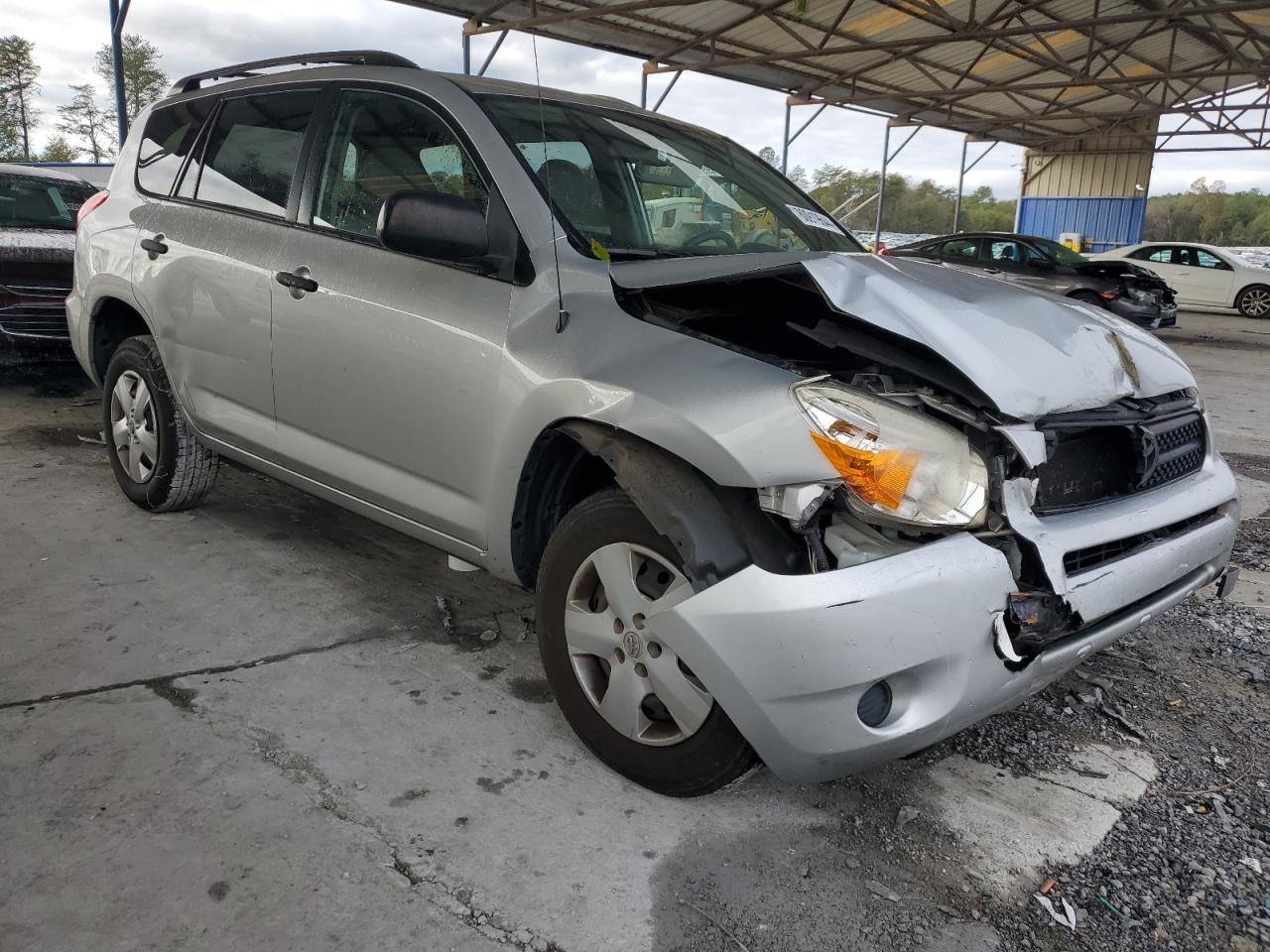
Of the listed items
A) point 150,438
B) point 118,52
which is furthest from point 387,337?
point 118,52

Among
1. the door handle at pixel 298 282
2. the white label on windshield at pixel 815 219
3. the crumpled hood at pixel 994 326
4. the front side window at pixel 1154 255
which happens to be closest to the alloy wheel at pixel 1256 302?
the front side window at pixel 1154 255

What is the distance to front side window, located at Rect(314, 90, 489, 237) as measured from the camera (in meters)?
2.75

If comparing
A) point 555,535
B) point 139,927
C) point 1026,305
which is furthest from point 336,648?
point 1026,305

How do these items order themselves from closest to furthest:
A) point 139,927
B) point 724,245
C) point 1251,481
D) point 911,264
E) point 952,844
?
point 139,927 → point 952,844 → point 911,264 → point 724,245 → point 1251,481

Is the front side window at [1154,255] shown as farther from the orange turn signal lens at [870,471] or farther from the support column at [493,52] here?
the orange turn signal lens at [870,471]

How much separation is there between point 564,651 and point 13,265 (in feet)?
18.7

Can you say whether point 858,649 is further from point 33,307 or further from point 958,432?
point 33,307

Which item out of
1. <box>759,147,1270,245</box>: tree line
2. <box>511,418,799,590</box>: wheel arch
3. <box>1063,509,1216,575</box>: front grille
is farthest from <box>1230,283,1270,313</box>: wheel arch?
<box>511,418,799,590</box>: wheel arch

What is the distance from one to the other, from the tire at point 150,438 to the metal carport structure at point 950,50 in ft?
29.7

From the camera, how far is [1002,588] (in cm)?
→ 191

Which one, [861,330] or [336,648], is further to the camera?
[336,648]

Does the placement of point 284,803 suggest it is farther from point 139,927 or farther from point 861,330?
point 861,330

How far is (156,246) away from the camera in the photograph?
12.1 ft

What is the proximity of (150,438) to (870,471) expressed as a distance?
10.6 feet
